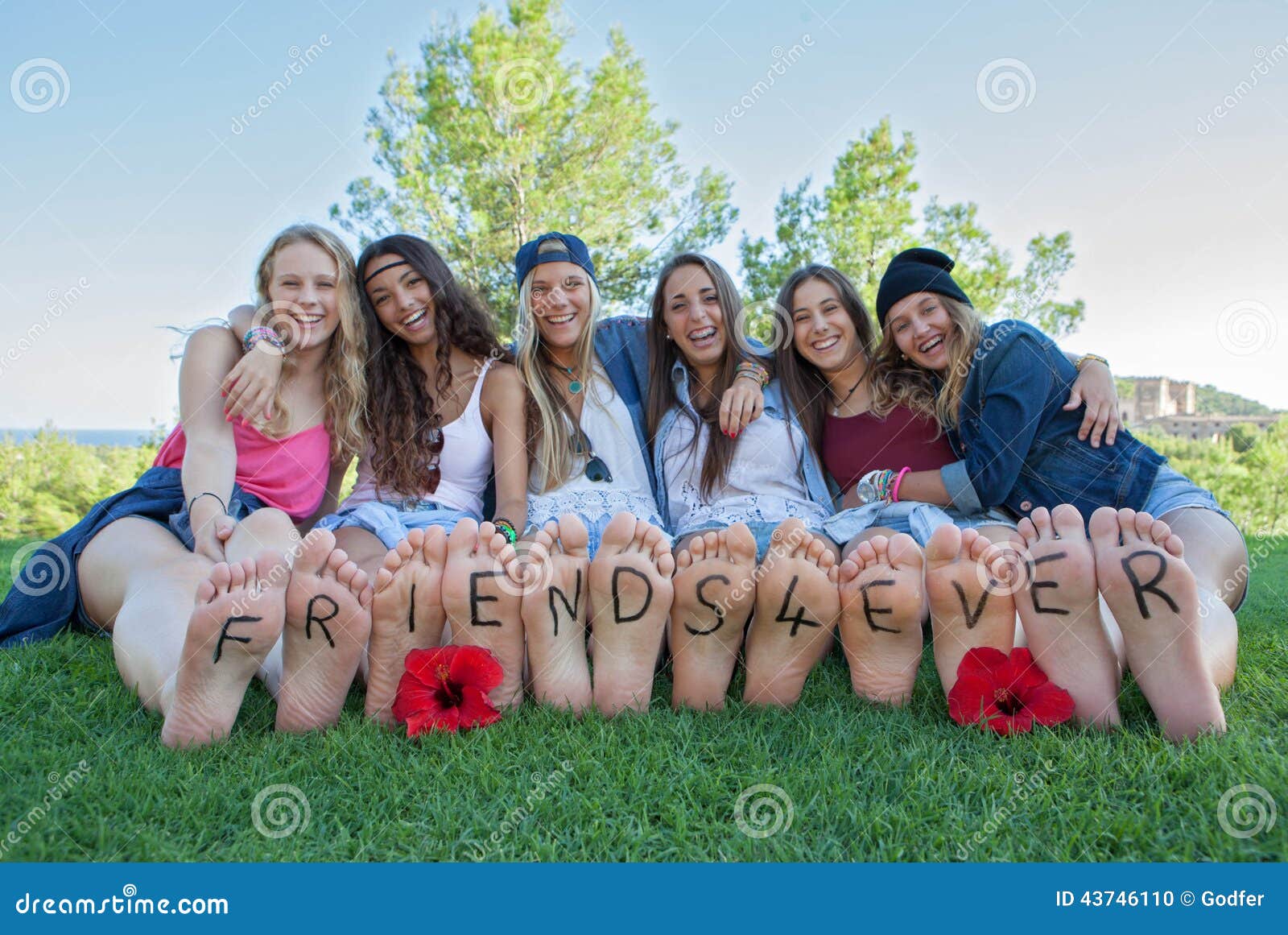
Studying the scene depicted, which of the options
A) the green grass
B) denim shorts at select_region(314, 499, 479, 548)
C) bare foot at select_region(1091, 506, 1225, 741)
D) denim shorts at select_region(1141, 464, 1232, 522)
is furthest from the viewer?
denim shorts at select_region(314, 499, 479, 548)

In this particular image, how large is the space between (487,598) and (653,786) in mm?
580

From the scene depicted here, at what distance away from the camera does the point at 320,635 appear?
5.66ft

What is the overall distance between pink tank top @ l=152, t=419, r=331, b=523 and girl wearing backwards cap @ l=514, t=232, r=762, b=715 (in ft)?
2.23

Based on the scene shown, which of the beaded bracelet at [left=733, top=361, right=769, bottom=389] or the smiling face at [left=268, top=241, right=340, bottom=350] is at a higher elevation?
the smiling face at [left=268, top=241, right=340, bottom=350]

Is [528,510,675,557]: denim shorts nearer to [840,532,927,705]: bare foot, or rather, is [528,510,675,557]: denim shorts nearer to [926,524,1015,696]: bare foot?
[840,532,927,705]: bare foot

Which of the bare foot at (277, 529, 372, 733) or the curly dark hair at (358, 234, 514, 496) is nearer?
the bare foot at (277, 529, 372, 733)

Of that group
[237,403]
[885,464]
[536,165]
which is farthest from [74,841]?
[536,165]

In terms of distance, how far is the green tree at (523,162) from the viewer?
9.43 metres

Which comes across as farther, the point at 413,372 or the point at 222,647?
the point at 413,372

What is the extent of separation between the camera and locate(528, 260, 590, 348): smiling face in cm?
278

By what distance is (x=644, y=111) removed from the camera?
405 inches

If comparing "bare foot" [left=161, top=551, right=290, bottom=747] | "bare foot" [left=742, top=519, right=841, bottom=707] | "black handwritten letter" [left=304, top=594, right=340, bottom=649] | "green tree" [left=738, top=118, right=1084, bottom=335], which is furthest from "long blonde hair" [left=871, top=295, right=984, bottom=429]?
"green tree" [left=738, top=118, right=1084, bottom=335]

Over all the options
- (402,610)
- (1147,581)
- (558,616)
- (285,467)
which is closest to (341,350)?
(285,467)

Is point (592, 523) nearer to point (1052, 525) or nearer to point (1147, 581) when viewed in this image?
point (1052, 525)
